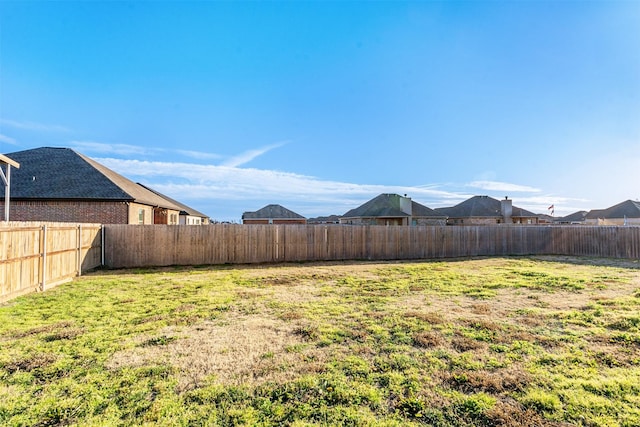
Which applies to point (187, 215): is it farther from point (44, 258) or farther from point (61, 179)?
point (44, 258)

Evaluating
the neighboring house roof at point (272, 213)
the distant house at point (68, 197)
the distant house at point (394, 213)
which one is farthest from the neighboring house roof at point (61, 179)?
the neighboring house roof at point (272, 213)

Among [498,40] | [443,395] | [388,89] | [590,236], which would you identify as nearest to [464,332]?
[443,395]

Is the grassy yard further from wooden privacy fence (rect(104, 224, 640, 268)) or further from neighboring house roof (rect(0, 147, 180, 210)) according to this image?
neighboring house roof (rect(0, 147, 180, 210))

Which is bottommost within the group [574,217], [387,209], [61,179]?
[574,217]

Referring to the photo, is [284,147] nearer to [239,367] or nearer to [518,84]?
[518,84]

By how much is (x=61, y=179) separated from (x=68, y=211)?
1869mm

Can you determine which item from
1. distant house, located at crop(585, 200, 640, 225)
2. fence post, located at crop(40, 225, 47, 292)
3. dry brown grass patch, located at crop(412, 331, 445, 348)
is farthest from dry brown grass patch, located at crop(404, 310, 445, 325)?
distant house, located at crop(585, 200, 640, 225)

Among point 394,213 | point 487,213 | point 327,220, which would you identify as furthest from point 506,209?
point 327,220

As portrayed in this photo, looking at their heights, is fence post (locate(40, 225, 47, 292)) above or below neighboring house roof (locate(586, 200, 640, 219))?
below

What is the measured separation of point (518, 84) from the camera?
39.4ft

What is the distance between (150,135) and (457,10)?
17508mm

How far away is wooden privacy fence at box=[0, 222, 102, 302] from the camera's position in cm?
627

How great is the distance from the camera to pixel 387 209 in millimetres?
30359

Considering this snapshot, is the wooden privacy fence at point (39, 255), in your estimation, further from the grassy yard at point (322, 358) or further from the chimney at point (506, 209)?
the chimney at point (506, 209)
